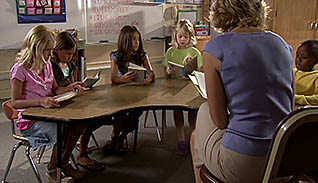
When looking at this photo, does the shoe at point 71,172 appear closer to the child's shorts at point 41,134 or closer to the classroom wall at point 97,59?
the child's shorts at point 41,134

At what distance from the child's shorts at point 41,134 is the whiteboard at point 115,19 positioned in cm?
308

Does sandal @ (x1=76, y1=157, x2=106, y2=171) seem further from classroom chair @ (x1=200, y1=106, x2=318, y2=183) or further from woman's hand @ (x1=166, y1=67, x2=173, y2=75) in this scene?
classroom chair @ (x1=200, y1=106, x2=318, y2=183)

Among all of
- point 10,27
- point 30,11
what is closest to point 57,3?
point 30,11

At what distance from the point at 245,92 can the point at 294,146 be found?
0.32 metres

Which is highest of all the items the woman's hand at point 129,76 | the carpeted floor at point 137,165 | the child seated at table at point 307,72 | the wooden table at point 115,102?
the child seated at table at point 307,72

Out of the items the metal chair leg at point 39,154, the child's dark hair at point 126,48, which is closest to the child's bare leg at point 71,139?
the metal chair leg at point 39,154

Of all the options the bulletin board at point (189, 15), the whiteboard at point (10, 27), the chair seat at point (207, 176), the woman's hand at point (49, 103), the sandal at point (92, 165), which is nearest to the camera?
the chair seat at point (207, 176)

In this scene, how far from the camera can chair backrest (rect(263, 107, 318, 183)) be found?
112 cm

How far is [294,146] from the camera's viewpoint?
117 cm

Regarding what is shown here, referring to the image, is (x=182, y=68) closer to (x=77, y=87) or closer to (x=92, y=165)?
(x=77, y=87)

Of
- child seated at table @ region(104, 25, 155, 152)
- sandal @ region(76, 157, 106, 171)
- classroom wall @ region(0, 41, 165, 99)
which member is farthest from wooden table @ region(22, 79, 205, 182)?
classroom wall @ region(0, 41, 165, 99)

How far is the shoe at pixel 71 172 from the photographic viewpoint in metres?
2.50

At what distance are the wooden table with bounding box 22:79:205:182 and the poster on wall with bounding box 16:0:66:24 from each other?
96.1 inches

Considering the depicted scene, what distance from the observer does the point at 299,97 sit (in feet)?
6.38
